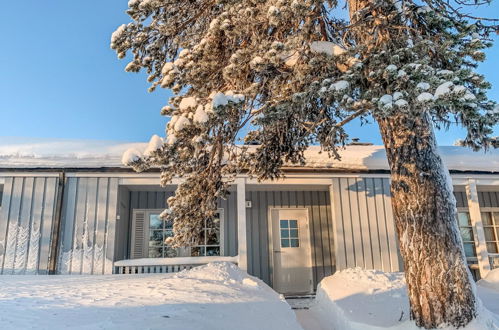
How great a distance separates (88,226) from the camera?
696 cm

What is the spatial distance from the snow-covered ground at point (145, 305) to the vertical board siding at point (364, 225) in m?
2.42

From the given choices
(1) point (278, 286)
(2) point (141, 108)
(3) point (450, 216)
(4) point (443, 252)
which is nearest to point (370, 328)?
(4) point (443, 252)

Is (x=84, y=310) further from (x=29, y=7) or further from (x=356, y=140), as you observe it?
(x=29, y=7)

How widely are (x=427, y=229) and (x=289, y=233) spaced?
208 inches

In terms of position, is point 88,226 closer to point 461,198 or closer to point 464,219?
point 461,198

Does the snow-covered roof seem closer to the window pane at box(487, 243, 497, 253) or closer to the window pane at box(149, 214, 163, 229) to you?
the window pane at box(149, 214, 163, 229)

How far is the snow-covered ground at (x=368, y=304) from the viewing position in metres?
4.34

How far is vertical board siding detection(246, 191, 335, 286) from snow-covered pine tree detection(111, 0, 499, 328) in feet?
13.4

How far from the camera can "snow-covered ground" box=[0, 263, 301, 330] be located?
126 inches

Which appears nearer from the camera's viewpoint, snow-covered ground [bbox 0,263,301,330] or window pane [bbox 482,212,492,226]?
snow-covered ground [bbox 0,263,301,330]

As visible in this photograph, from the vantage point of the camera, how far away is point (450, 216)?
12.6 feet

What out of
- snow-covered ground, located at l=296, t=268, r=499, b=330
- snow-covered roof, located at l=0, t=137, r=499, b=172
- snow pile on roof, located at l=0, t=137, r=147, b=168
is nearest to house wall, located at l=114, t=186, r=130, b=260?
snow pile on roof, located at l=0, t=137, r=147, b=168

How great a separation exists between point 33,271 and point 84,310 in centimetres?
391

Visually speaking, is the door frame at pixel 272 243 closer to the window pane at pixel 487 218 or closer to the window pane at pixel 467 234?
the window pane at pixel 467 234
